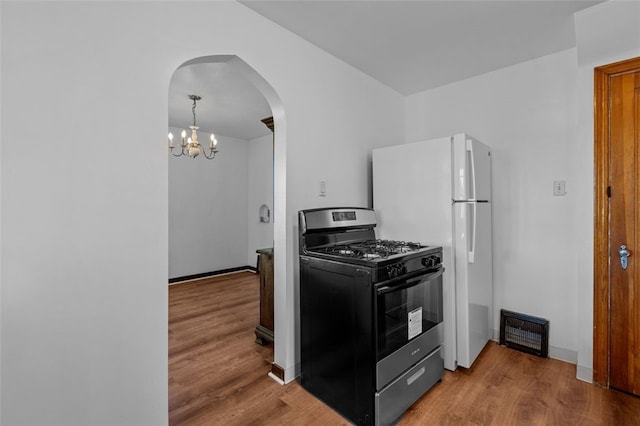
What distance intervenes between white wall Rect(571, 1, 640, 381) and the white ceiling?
0.15m

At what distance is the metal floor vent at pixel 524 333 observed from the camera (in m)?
2.55

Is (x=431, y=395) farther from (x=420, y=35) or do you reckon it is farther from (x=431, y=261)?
(x=420, y=35)

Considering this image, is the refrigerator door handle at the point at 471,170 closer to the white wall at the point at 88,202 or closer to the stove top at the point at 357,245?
the stove top at the point at 357,245

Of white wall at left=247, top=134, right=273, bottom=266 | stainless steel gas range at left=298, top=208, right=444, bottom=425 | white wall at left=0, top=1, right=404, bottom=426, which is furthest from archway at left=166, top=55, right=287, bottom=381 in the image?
white wall at left=247, top=134, right=273, bottom=266

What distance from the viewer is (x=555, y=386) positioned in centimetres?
212

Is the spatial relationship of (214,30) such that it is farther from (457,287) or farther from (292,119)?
(457,287)

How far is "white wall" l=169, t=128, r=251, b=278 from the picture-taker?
5.23m

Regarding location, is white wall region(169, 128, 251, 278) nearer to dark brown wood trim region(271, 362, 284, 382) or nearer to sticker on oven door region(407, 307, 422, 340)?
dark brown wood trim region(271, 362, 284, 382)

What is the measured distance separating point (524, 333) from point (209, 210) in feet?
16.2

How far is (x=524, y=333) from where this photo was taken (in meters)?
2.66

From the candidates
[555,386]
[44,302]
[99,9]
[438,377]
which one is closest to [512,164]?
[555,386]

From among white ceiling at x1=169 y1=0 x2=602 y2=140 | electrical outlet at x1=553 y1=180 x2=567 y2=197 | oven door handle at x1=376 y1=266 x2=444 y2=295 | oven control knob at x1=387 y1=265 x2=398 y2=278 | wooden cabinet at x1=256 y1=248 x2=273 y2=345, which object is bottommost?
wooden cabinet at x1=256 y1=248 x2=273 y2=345

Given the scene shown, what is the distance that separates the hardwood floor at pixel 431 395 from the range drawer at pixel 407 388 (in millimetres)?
67

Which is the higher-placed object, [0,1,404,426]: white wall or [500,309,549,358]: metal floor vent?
[0,1,404,426]: white wall
